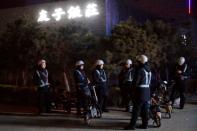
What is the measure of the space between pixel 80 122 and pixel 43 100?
7.71 feet

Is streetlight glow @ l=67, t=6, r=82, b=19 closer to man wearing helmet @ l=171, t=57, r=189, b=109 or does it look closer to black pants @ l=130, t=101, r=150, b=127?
man wearing helmet @ l=171, t=57, r=189, b=109

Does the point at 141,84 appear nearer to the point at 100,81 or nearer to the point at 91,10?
the point at 100,81

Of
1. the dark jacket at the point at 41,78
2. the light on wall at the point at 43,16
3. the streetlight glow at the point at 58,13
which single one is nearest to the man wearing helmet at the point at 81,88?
the dark jacket at the point at 41,78

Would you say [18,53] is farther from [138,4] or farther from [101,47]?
[138,4]

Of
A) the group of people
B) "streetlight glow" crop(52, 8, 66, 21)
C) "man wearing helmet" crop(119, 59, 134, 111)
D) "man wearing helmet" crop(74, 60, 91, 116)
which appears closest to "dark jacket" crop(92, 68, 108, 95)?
the group of people

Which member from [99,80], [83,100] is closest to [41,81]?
[99,80]

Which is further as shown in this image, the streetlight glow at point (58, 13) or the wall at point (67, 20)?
the streetlight glow at point (58, 13)

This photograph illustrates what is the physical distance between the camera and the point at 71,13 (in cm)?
2620

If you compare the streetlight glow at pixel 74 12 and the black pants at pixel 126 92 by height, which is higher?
the streetlight glow at pixel 74 12

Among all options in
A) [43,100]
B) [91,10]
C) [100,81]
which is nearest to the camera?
[100,81]

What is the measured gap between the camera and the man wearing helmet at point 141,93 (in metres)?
12.2

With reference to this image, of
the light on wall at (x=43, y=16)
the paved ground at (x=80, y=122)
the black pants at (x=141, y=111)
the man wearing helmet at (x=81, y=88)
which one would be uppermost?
the light on wall at (x=43, y=16)

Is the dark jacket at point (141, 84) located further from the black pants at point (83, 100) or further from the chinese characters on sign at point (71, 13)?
the chinese characters on sign at point (71, 13)

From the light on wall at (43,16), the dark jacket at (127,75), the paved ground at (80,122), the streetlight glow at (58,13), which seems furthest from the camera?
the light on wall at (43,16)
